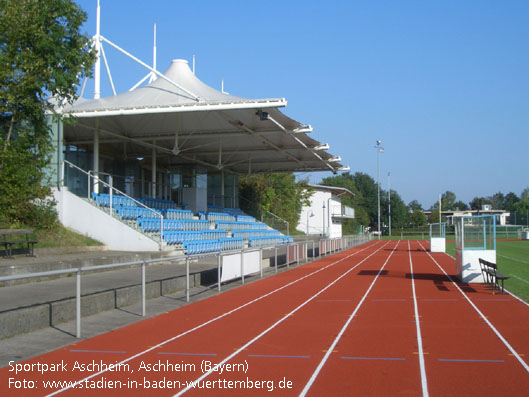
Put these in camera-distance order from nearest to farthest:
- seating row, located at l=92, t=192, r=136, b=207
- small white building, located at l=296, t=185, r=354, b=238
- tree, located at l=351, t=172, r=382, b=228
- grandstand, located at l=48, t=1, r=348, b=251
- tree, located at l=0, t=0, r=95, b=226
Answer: tree, located at l=0, t=0, r=95, b=226
grandstand, located at l=48, t=1, r=348, b=251
seating row, located at l=92, t=192, r=136, b=207
small white building, located at l=296, t=185, r=354, b=238
tree, located at l=351, t=172, r=382, b=228

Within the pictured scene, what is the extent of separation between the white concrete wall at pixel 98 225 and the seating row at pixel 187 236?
116 cm

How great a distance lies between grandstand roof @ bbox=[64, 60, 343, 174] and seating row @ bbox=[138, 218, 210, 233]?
3.55m

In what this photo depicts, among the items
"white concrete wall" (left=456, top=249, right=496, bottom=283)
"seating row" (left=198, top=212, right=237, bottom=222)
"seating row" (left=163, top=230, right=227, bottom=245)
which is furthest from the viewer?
"seating row" (left=198, top=212, right=237, bottom=222)

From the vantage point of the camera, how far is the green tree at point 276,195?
46.8 meters

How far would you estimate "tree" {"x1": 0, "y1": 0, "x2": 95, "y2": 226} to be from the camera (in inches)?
684

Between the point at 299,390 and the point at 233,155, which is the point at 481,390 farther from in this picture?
the point at 233,155

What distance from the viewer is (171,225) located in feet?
80.0

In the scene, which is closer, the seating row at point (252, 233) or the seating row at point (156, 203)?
the seating row at point (156, 203)

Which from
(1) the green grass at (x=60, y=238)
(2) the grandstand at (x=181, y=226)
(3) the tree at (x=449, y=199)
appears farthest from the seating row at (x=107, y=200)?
(3) the tree at (x=449, y=199)

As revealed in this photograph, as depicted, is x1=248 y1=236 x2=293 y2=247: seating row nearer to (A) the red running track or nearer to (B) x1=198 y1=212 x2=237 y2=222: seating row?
(B) x1=198 y1=212 x2=237 y2=222: seating row

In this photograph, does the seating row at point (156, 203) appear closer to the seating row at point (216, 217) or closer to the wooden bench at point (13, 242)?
the seating row at point (216, 217)

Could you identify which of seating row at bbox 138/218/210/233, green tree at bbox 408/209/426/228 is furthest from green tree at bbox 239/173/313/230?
green tree at bbox 408/209/426/228

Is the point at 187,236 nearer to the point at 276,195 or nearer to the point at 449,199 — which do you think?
the point at 276,195

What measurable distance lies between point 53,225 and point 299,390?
16.2 meters
